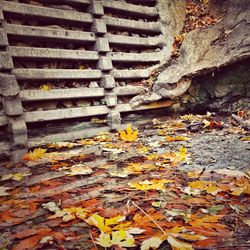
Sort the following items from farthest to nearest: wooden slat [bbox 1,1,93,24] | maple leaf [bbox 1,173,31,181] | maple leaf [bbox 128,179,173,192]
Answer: wooden slat [bbox 1,1,93,24]
maple leaf [bbox 1,173,31,181]
maple leaf [bbox 128,179,173,192]

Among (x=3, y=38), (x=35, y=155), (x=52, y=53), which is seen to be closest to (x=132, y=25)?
(x=52, y=53)

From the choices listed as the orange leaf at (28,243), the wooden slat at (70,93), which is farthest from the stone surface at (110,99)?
the orange leaf at (28,243)

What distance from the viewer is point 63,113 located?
140 inches

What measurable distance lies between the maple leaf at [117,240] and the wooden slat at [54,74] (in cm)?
262

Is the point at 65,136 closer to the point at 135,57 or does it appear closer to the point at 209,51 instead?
the point at 135,57

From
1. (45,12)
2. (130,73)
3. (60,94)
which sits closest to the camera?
(60,94)

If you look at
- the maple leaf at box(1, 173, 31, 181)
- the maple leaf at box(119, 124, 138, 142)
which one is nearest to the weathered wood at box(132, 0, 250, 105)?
the maple leaf at box(119, 124, 138, 142)

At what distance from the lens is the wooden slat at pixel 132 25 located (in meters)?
4.39

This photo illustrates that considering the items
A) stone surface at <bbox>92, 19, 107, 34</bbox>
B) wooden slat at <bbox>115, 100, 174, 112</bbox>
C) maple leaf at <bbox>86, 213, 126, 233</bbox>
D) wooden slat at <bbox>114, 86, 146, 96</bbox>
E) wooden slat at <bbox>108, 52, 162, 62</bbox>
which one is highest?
stone surface at <bbox>92, 19, 107, 34</bbox>

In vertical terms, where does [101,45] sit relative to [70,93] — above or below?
above

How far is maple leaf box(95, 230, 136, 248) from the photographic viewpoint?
116 centimetres

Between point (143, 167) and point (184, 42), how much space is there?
10.8 ft

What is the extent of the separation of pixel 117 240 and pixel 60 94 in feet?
8.88

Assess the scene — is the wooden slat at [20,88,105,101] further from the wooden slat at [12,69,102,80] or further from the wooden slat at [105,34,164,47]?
the wooden slat at [105,34,164,47]
